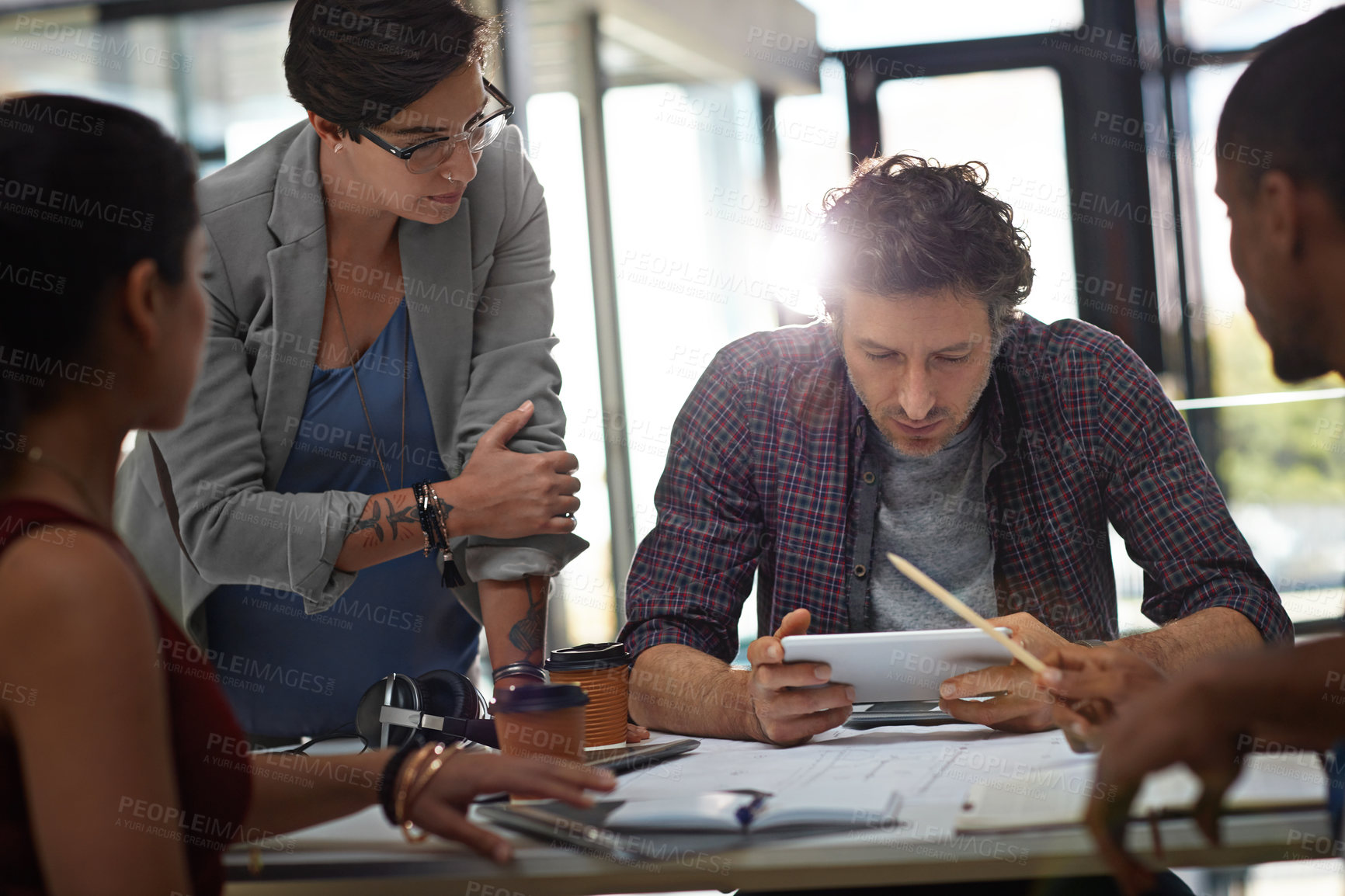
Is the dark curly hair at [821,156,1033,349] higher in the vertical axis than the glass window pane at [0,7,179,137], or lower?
lower

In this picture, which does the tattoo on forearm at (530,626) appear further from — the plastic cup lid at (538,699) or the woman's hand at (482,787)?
the woman's hand at (482,787)

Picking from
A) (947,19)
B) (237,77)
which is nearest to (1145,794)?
(947,19)

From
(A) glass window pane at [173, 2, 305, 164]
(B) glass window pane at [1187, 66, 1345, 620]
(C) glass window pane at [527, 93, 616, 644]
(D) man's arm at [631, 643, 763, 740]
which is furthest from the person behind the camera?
(C) glass window pane at [527, 93, 616, 644]

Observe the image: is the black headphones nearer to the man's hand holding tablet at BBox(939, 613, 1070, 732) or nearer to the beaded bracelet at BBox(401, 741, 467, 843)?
the beaded bracelet at BBox(401, 741, 467, 843)

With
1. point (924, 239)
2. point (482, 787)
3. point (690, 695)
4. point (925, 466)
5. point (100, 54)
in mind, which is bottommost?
point (690, 695)

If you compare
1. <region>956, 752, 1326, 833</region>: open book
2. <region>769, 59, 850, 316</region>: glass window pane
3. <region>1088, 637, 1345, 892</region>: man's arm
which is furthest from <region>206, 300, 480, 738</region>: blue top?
<region>769, 59, 850, 316</region>: glass window pane

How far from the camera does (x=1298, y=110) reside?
110 cm

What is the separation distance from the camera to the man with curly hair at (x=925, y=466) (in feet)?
6.15

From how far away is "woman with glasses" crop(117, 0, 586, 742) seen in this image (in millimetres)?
1688

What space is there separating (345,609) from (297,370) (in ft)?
1.37

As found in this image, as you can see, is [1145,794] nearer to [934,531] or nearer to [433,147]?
[934,531]

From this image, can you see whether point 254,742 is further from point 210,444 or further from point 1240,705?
point 1240,705

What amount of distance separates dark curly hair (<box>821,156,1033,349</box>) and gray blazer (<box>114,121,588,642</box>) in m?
0.54

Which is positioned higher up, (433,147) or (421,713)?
(433,147)
